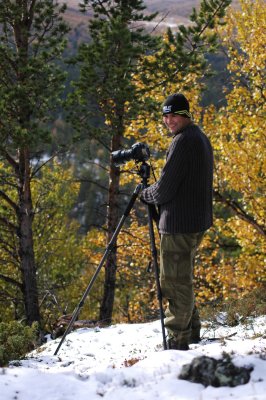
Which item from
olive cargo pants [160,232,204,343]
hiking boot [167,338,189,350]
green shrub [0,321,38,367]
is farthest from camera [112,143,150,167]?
green shrub [0,321,38,367]

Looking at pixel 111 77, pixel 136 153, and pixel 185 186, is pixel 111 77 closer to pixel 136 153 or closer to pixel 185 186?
pixel 136 153

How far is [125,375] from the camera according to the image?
4.01 metres

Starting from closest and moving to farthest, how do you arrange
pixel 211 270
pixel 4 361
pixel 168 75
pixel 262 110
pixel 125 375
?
1. pixel 125 375
2. pixel 4 361
3. pixel 168 75
4. pixel 262 110
5. pixel 211 270

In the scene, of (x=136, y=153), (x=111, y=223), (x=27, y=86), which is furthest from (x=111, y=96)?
(x=136, y=153)

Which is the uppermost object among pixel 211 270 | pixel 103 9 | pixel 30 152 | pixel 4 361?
pixel 103 9

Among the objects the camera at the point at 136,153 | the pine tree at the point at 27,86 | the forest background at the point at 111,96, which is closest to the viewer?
the camera at the point at 136,153

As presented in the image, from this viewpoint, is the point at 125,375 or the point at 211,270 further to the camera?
the point at 211,270

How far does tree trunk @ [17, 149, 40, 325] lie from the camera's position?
10461 millimetres

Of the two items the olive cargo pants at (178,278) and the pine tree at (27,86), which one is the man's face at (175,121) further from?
the pine tree at (27,86)

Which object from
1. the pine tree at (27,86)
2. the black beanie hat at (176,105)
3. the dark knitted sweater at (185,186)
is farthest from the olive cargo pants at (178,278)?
the pine tree at (27,86)

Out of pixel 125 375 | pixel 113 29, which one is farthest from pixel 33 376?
pixel 113 29

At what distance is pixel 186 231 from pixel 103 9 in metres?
8.12

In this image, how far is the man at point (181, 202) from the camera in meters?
4.57

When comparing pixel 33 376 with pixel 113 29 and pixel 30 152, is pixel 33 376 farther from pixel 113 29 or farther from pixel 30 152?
pixel 113 29
